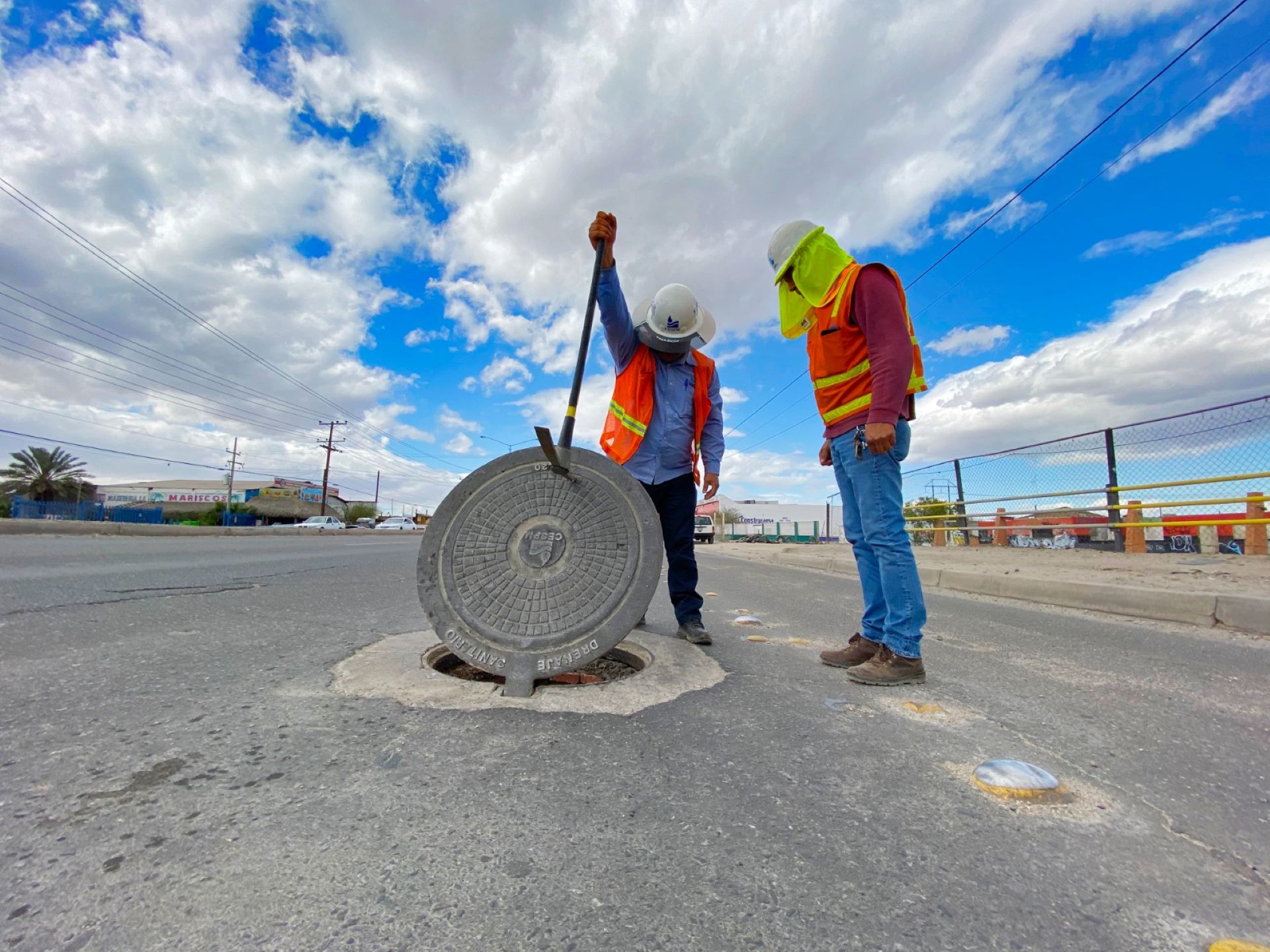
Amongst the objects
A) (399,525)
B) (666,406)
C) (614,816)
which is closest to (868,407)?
(666,406)

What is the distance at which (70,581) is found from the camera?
13.4 ft

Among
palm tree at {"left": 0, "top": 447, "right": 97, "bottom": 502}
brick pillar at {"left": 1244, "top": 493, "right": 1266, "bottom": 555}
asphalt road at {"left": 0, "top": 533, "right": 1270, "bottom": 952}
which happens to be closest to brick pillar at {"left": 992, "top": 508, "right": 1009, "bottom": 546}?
brick pillar at {"left": 1244, "top": 493, "right": 1266, "bottom": 555}

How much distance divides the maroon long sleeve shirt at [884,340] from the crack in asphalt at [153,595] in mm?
3898

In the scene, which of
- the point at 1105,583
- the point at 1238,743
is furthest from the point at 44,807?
the point at 1105,583

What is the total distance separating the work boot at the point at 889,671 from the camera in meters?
2.05

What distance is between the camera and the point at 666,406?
3189 mm

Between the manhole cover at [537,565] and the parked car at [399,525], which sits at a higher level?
the parked car at [399,525]

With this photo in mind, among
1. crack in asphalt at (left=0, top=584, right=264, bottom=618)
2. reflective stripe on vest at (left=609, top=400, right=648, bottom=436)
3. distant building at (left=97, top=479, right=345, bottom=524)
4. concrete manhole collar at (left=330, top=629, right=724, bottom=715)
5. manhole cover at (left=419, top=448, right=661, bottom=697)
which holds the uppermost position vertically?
distant building at (left=97, top=479, right=345, bottom=524)

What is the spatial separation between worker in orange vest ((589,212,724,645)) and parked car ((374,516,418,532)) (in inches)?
1275

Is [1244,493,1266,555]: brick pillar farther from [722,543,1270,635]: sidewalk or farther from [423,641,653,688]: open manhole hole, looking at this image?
[423,641,653,688]: open manhole hole

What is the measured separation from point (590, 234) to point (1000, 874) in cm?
250

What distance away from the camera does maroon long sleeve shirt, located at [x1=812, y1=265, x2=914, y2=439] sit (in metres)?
2.20

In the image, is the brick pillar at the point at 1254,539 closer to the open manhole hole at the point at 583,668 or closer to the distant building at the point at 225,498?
the open manhole hole at the point at 583,668

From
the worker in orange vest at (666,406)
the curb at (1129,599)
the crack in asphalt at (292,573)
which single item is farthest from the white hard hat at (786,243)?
the crack in asphalt at (292,573)
